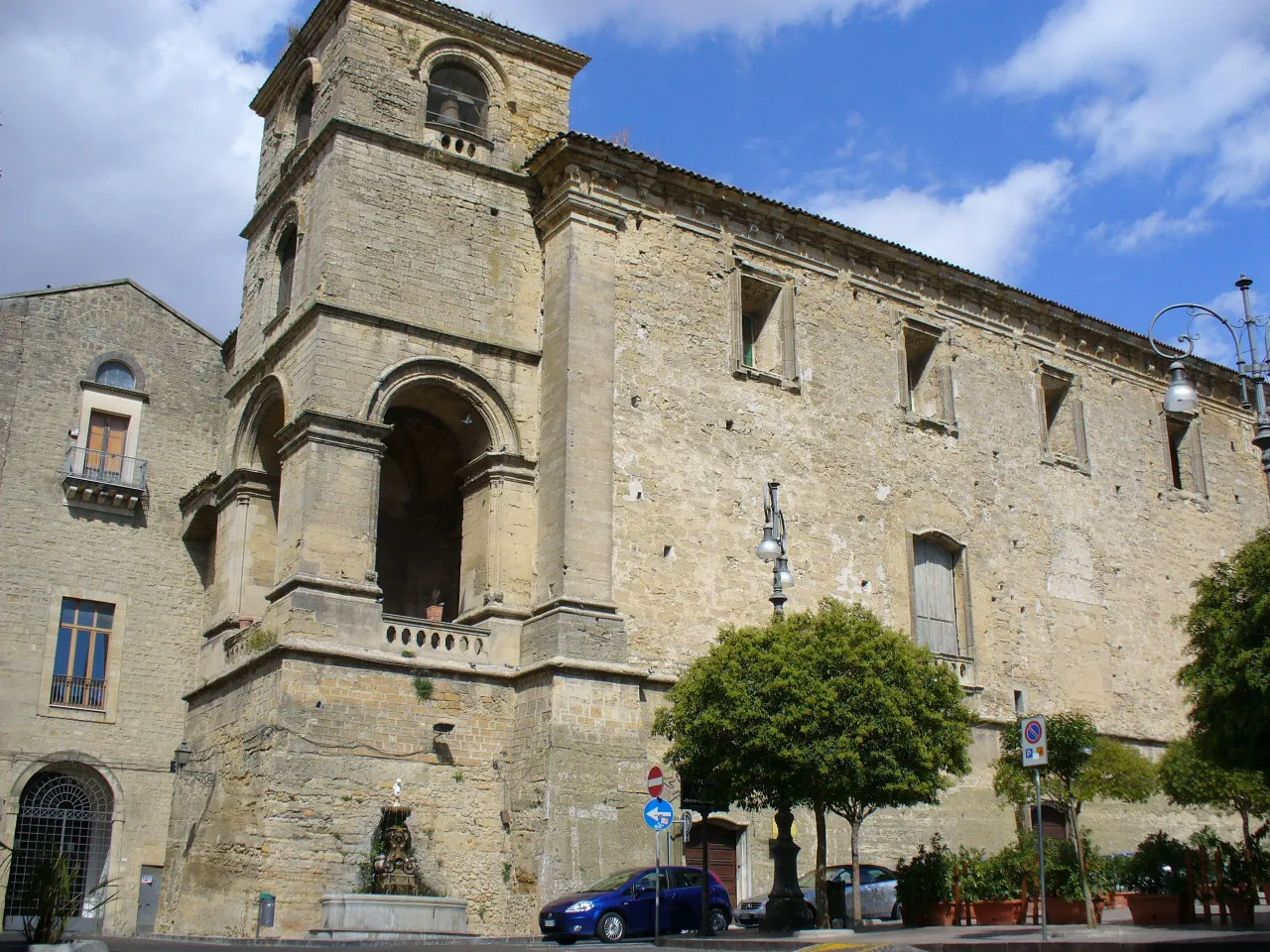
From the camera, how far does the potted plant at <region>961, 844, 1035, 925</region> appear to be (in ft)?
59.9

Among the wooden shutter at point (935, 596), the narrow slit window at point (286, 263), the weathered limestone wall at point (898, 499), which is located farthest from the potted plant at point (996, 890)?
the narrow slit window at point (286, 263)

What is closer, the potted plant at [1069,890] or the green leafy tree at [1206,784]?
the potted plant at [1069,890]

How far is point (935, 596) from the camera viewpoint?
987 inches

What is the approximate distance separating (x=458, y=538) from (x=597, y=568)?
5.19 metres

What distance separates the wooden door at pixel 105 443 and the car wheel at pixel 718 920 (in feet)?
44.2

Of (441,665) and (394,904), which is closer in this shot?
(394,904)

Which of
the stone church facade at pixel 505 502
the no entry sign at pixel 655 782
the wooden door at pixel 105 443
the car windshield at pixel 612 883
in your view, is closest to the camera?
the no entry sign at pixel 655 782

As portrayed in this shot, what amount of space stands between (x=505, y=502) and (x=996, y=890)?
8.99 metres

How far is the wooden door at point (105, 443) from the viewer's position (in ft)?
80.8

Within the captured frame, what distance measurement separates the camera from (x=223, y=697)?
21078 mm

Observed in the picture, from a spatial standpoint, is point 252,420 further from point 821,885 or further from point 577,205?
point 821,885

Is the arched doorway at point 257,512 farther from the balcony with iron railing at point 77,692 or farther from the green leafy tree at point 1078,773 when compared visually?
the green leafy tree at point 1078,773

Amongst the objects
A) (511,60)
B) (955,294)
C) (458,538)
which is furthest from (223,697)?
(955,294)

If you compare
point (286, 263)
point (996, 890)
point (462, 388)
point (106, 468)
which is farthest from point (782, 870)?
point (106, 468)
